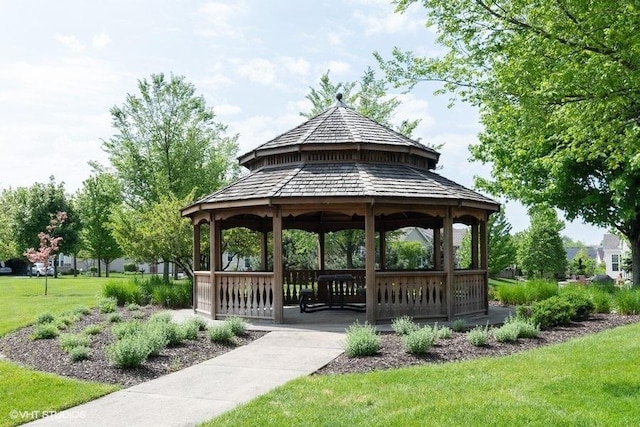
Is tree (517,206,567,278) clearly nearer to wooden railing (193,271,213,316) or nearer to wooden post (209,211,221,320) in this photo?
wooden railing (193,271,213,316)

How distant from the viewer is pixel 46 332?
11.3 meters

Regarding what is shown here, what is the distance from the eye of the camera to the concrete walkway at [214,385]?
6145 millimetres

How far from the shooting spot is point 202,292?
15.1 metres

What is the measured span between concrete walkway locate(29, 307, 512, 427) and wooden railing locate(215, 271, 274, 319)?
160cm

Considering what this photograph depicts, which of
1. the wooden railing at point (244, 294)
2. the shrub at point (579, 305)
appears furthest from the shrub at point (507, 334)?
the wooden railing at point (244, 294)

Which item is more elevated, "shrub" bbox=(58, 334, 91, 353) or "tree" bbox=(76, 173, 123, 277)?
"tree" bbox=(76, 173, 123, 277)

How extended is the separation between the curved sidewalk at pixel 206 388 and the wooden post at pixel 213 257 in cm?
384

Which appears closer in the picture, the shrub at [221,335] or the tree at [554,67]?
the tree at [554,67]

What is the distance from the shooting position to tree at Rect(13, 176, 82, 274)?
4144 centimetres

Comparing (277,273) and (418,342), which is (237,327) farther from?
(418,342)

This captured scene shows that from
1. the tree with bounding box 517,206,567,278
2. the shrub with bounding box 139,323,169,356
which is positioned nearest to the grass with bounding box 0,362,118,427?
the shrub with bounding box 139,323,169,356

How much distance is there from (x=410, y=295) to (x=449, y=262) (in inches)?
48.7

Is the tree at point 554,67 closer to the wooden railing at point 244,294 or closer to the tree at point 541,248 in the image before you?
the wooden railing at point 244,294

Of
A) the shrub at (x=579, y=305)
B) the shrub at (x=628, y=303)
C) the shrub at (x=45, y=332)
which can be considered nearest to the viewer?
the shrub at (x=45, y=332)
